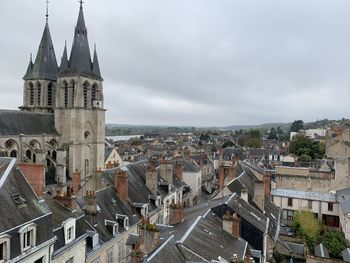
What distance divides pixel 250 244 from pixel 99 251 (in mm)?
9619

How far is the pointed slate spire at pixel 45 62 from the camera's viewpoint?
155 ft

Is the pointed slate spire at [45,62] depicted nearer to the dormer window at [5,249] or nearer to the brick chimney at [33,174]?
the brick chimney at [33,174]

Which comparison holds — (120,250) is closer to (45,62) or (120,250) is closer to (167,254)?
(167,254)

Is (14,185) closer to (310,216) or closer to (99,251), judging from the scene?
(99,251)

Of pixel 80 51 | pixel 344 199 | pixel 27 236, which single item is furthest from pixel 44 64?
pixel 344 199

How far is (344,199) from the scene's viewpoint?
1382 inches

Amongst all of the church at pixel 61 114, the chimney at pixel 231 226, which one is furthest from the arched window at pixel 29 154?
the chimney at pixel 231 226

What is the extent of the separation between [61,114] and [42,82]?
6.05 m

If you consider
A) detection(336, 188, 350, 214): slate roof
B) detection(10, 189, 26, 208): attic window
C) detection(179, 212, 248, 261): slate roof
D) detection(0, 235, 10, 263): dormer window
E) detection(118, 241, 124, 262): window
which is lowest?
detection(118, 241, 124, 262): window

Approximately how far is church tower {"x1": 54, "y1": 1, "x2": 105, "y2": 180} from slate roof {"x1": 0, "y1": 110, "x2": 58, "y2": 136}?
1227 mm

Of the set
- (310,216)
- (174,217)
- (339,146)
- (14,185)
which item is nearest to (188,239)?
(174,217)

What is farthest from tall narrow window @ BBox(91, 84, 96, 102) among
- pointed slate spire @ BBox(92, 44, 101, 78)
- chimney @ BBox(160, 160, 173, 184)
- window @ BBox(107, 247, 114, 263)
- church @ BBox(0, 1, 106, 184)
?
window @ BBox(107, 247, 114, 263)

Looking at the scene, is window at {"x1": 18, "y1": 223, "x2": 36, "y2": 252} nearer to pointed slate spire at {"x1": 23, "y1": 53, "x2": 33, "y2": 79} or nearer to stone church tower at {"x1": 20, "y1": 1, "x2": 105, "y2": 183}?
stone church tower at {"x1": 20, "y1": 1, "x2": 105, "y2": 183}

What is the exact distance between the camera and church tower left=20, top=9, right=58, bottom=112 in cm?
4725
